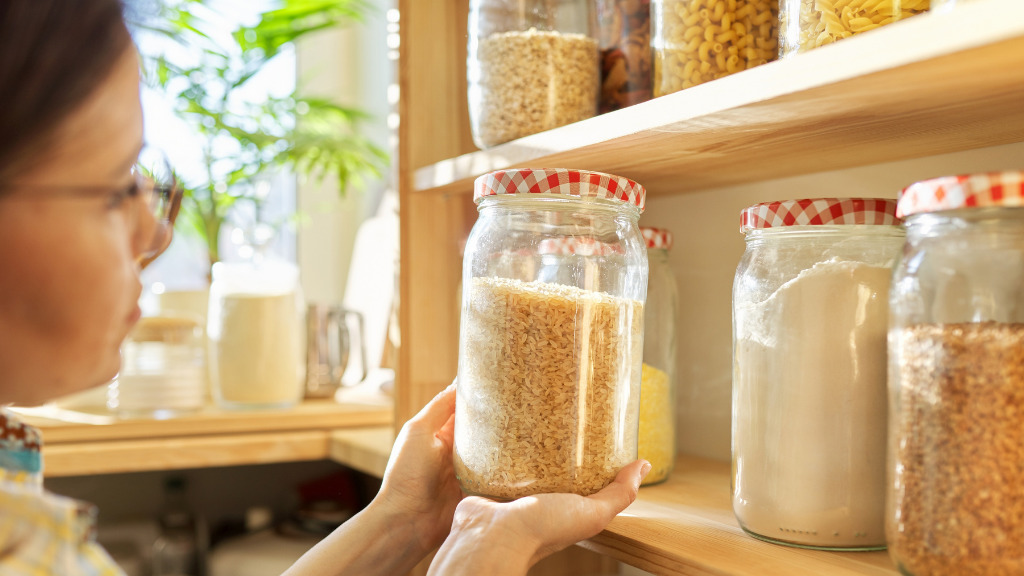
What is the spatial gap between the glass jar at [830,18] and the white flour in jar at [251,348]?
3.21 ft

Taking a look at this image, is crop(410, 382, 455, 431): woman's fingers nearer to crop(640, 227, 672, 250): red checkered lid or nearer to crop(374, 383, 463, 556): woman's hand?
crop(374, 383, 463, 556): woman's hand

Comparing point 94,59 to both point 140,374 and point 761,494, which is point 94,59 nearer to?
point 761,494

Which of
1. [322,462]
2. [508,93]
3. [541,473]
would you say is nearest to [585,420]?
[541,473]

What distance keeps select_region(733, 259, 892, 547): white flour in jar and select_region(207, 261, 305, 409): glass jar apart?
37.5 inches

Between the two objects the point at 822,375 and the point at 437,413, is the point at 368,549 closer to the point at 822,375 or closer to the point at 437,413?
the point at 437,413

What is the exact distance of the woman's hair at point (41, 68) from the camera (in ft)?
1.44

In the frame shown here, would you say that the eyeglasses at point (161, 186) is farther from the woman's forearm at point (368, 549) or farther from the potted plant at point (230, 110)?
the potted plant at point (230, 110)

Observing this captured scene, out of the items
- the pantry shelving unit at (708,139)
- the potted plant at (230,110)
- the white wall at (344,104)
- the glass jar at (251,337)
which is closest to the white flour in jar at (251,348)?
the glass jar at (251,337)

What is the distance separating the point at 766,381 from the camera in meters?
0.63

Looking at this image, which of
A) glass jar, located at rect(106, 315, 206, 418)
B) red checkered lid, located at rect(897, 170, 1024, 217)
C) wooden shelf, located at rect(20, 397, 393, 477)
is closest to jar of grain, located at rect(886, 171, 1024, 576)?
red checkered lid, located at rect(897, 170, 1024, 217)

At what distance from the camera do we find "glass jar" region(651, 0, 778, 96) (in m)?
0.71

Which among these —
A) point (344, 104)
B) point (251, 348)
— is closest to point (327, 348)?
point (251, 348)

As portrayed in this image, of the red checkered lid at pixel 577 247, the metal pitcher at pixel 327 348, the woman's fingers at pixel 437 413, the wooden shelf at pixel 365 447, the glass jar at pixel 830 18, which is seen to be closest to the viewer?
the glass jar at pixel 830 18

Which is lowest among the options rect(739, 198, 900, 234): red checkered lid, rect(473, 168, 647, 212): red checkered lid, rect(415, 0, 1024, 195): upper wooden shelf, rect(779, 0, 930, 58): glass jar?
rect(739, 198, 900, 234): red checkered lid
